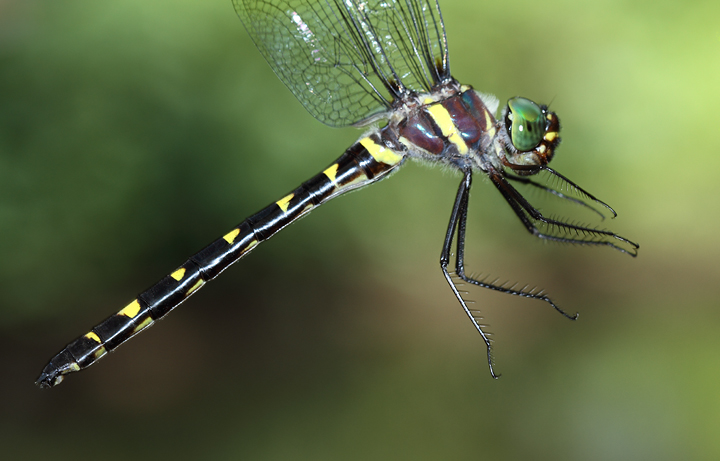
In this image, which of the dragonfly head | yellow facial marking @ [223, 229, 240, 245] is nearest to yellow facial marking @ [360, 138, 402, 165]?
the dragonfly head

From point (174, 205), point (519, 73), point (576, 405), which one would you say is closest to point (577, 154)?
point (519, 73)

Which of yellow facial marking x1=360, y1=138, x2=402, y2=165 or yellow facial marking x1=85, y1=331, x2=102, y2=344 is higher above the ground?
yellow facial marking x1=85, y1=331, x2=102, y2=344

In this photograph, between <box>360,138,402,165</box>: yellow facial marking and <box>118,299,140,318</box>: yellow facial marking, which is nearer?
<box>118,299,140,318</box>: yellow facial marking

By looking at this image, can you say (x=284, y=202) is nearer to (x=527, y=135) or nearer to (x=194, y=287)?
(x=194, y=287)

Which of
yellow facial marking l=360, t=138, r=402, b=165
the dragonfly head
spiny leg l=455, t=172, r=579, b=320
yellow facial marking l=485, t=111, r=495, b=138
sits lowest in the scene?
spiny leg l=455, t=172, r=579, b=320

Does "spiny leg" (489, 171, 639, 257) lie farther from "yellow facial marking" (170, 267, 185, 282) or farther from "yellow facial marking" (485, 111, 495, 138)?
"yellow facial marking" (170, 267, 185, 282)

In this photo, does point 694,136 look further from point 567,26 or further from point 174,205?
point 174,205

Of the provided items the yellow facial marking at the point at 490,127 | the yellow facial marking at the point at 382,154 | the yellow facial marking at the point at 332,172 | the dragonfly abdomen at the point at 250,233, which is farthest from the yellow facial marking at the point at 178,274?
the yellow facial marking at the point at 490,127

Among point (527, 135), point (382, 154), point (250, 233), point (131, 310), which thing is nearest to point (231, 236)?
point (250, 233)
